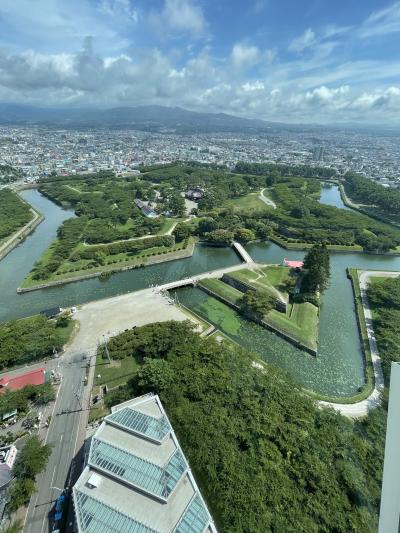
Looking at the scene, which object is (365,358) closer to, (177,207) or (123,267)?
(123,267)

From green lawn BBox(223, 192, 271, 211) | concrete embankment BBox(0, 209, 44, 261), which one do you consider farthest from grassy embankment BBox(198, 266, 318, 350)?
concrete embankment BBox(0, 209, 44, 261)

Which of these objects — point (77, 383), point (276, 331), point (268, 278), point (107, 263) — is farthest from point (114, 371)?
point (268, 278)

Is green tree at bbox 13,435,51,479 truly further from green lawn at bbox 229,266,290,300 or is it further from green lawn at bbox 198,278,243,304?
green lawn at bbox 229,266,290,300

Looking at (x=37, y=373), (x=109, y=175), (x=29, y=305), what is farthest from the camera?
(x=109, y=175)

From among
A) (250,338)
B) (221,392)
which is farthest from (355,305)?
(221,392)

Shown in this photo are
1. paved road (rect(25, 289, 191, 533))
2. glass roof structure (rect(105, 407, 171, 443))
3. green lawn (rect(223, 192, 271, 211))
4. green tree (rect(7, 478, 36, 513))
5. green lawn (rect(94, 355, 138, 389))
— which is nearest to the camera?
green tree (rect(7, 478, 36, 513))

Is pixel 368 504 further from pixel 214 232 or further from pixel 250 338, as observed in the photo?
pixel 214 232
